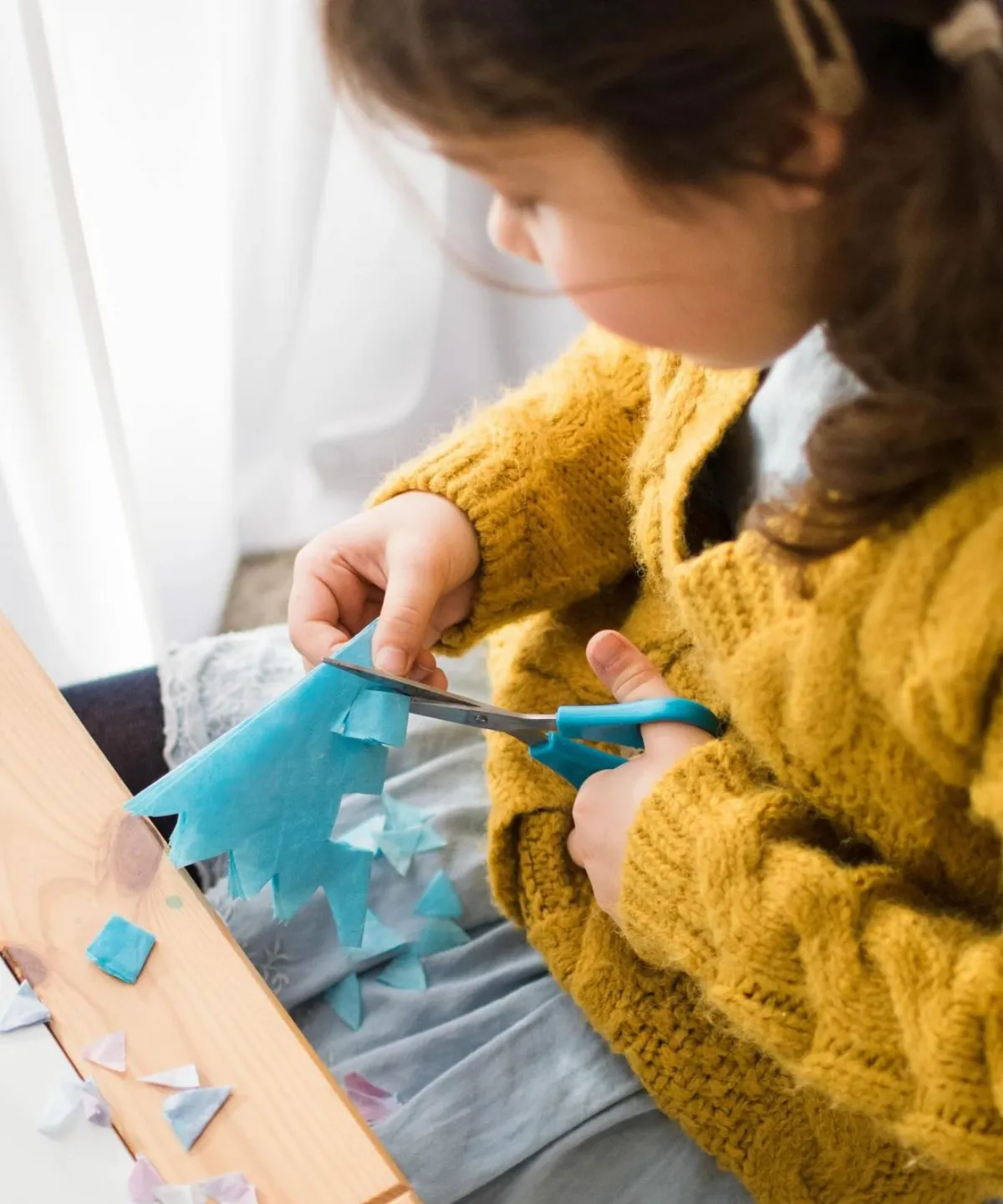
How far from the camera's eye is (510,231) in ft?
1.71

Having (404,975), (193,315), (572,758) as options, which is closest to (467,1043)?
(404,975)

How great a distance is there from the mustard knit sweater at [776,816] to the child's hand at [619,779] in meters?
0.02

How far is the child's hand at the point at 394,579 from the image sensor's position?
680 millimetres

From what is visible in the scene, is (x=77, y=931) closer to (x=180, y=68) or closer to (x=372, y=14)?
(x=372, y=14)

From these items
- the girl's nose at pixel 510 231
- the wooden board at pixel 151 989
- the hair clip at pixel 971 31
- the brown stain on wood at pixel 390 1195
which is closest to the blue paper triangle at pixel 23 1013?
the wooden board at pixel 151 989

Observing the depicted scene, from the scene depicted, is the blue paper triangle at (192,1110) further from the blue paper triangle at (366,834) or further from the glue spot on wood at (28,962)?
the blue paper triangle at (366,834)

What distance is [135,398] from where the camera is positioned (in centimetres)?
120

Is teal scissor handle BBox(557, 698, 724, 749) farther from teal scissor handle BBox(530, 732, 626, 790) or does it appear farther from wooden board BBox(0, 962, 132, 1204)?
→ wooden board BBox(0, 962, 132, 1204)

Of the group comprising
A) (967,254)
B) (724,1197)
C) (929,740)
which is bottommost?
(724,1197)

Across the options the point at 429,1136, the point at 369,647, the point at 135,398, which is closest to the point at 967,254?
the point at 369,647

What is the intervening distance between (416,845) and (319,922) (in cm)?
8

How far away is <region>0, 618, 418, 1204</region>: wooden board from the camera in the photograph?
46 cm

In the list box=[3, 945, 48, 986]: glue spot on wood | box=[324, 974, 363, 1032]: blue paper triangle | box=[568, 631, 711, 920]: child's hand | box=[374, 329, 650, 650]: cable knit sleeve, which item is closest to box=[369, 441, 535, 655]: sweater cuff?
box=[374, 329, 650, 650]: cable knit sleeve

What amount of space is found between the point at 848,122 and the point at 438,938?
0.50 metres
